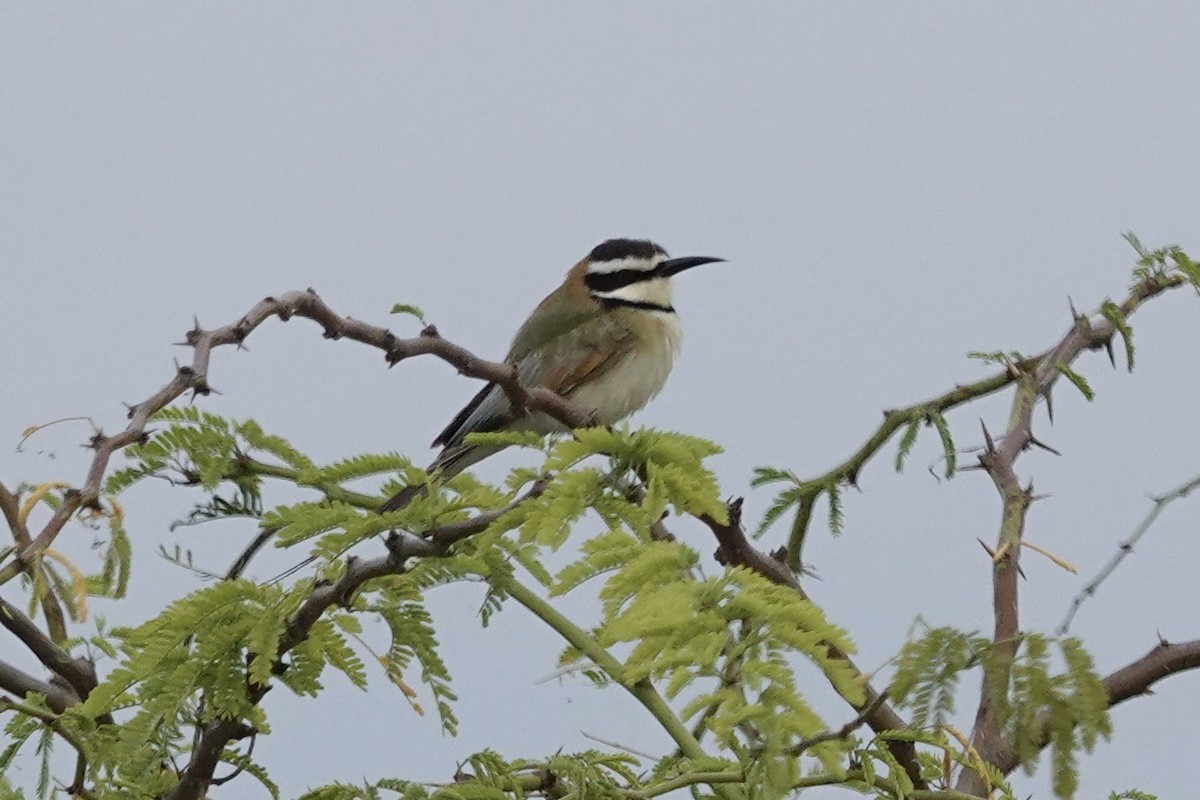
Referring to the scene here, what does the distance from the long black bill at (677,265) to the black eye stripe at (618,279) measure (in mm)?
36

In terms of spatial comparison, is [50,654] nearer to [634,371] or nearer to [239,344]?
[239,344]

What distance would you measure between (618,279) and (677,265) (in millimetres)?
252

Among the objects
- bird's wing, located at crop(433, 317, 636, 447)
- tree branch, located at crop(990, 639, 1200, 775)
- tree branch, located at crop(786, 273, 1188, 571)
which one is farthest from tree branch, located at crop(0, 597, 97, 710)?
bird's wing, located at crop(433, 317, 636, 447)

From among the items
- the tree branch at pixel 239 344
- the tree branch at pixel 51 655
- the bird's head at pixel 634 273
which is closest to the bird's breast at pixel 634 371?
the bird's head at pixel 634 273

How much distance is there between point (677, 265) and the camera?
6820 millimetres

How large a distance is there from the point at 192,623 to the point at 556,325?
12.3 ft

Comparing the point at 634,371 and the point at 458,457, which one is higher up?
the point at 634,371

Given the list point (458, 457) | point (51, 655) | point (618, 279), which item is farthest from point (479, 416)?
point (51, 655)

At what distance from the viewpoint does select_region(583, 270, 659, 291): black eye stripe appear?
686cm

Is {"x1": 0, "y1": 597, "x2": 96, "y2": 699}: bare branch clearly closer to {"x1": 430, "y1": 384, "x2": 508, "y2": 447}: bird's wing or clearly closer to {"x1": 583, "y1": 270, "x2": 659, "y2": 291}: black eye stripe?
{"x1": 430, "y1": 384, "x2": 508, "y2": 447}: bird's wing

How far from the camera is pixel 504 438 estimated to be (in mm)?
2914

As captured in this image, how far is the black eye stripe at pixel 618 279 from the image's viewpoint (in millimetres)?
6855

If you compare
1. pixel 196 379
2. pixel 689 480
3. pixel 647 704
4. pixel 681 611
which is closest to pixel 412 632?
pixel 647 704

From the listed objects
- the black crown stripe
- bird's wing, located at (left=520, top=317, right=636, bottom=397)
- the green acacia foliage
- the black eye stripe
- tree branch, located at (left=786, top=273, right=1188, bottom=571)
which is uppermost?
the black crown stripe
